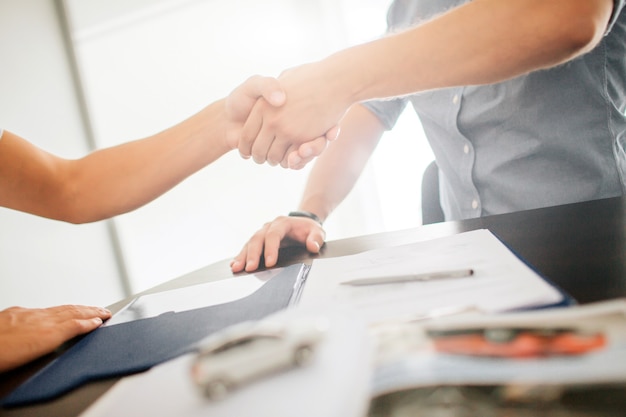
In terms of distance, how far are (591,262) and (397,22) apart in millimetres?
948

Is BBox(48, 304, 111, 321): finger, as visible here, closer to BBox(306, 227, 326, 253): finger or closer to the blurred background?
BBox(306, 227, 326, 253): finger

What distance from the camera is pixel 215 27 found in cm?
237

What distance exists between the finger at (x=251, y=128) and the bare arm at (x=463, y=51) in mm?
110

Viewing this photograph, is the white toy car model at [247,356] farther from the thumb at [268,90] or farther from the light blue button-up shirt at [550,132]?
the light blue button-up shirt at [550,132]

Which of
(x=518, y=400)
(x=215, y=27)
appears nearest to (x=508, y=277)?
(x=518, y=400)

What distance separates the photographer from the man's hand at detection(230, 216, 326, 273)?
72cm

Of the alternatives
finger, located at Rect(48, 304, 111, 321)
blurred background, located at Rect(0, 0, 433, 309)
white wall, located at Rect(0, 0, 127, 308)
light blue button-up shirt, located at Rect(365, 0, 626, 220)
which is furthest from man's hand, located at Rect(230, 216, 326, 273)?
white wall, located at Rect(0, 0, 127, 308)

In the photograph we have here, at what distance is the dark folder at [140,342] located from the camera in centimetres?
36

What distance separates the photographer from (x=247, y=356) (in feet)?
0.75

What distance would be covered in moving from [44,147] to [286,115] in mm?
1961

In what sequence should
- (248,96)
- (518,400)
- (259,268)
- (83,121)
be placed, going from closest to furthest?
(518,400)
(259,268)
(248,96)
(83,121)

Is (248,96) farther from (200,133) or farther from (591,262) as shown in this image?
(591,262)

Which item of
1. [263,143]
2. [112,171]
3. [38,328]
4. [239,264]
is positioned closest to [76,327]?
[38,328]

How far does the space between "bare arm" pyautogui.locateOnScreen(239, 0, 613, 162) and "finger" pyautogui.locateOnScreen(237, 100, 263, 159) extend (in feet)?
0.36
